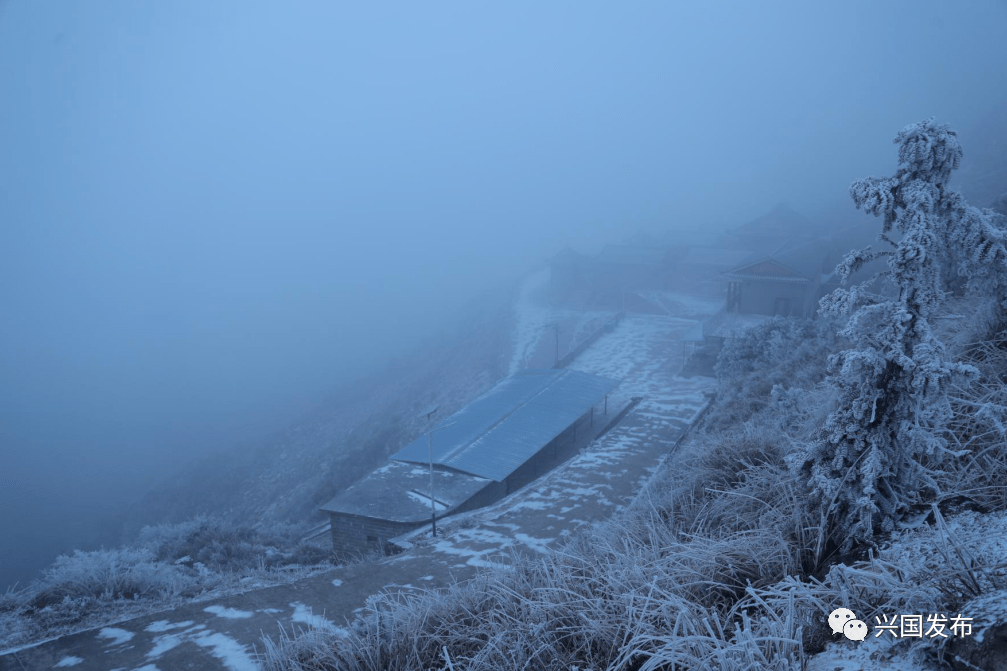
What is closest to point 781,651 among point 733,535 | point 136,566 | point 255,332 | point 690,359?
point 733,535

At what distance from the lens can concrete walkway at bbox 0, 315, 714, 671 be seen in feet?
17.1

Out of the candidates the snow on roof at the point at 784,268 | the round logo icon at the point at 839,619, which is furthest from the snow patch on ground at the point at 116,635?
the snow on roof at the point at 784,268

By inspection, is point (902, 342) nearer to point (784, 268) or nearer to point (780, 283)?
point (784, 268)

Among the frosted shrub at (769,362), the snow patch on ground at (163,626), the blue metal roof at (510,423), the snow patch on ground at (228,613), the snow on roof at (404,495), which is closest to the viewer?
the snow patch on ground at (163,626)

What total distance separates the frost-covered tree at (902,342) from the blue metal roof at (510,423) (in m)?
11.3

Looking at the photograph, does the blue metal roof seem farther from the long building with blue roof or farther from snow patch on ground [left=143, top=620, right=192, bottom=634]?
snow patch on ground [left=143, top=620, right=192, bottom=634]

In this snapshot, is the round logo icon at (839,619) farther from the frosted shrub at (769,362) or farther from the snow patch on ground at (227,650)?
the frosted shrub at (769,362)

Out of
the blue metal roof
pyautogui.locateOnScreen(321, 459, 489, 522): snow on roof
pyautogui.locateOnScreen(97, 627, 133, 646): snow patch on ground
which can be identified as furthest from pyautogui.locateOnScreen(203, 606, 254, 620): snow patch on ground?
the blue metal roof

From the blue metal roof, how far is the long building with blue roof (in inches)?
1.1

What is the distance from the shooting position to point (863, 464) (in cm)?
349

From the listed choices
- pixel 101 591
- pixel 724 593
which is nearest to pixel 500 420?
pixel 101 591

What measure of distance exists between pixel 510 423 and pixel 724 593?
14.1 metres

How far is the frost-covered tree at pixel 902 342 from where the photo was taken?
122 inches

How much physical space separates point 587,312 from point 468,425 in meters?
26.6
